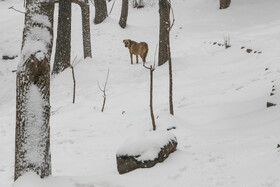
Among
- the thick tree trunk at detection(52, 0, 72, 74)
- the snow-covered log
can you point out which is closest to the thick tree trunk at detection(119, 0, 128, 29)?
the thick tree trunk at detection(52, 0, 72, 74)

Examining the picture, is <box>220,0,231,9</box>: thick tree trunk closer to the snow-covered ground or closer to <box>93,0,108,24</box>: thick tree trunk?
the snow-covered ground

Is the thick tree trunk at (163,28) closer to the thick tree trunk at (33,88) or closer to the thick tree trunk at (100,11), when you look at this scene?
the thick tree trunk at (33,88)

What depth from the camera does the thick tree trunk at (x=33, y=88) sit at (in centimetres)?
323

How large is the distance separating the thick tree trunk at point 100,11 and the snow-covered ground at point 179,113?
4.86ft

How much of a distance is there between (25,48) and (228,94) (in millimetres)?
4668

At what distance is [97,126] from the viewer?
6.73m

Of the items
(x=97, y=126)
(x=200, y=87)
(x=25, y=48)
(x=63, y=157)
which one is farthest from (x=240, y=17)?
(x=25, y=48)

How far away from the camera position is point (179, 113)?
20.2 feet

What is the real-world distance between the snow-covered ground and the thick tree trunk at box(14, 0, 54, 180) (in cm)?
51

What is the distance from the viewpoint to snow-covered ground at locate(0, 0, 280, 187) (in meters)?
3.79

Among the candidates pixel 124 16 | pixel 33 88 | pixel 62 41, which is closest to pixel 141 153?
pixel 33 88

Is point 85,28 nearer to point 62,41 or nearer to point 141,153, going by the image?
point 62,41

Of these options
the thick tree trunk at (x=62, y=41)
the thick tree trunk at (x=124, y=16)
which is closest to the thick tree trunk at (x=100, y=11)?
the thick tree trunk at (x=124, y=16)

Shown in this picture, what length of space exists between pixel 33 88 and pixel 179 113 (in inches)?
139
